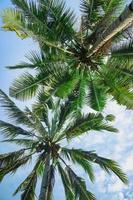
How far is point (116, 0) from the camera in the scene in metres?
12.4

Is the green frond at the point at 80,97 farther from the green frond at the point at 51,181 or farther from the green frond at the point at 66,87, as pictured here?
the green frond at the point at 51,181

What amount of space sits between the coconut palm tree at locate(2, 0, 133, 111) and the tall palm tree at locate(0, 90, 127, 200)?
6.00ft

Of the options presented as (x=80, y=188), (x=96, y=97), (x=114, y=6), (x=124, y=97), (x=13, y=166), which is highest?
(x=114, y=6)

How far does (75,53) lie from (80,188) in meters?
5.31

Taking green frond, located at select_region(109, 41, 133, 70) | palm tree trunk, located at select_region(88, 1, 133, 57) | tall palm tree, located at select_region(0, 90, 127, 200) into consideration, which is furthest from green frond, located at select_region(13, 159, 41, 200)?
palm tree trunk, located at select_region(88, 1, 133, 57)

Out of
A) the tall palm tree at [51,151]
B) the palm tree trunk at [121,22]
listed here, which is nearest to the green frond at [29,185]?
the tall palm tree at [51,151]

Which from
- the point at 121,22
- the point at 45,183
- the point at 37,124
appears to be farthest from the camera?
the point at 37,124

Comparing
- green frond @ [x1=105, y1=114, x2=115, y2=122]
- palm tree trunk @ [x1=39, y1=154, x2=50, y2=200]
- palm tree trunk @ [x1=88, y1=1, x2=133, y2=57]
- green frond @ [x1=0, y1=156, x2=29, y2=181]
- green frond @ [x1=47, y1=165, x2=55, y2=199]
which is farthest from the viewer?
green frond @ [x1=105, y1=114, x2=115, y2=122]

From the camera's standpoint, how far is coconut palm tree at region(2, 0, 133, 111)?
1221cm

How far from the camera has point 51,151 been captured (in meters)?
15.4

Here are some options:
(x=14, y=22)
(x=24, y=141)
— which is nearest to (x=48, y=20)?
(x=14, y=22)

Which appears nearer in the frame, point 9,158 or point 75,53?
point 75,53

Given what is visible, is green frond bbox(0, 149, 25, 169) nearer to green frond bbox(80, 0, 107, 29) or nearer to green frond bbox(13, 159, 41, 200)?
green frond bbox(13, 159, 41, 200)

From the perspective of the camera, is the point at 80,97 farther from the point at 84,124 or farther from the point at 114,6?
the point at 114,6
